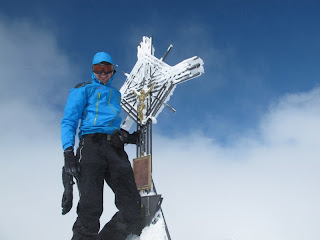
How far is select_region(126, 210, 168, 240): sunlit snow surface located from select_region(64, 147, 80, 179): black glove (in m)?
1.53

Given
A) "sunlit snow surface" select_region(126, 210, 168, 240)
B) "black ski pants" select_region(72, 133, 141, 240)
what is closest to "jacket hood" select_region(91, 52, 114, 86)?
"black ski pants" select_region(72, 133, 141, 240)

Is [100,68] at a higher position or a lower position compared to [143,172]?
higher

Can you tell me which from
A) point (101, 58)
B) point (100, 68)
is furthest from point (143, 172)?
point (101, 58)

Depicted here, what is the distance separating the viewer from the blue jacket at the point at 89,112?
427 centimetres

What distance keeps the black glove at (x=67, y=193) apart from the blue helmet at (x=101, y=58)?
151 cm

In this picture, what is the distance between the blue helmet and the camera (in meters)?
4.60

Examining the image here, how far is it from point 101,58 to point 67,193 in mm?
1764

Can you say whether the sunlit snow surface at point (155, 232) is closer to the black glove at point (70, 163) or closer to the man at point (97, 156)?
the man at point (97, 156)

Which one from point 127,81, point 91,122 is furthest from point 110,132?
point 127,81

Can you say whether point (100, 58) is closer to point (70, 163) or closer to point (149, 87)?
point (70, 163)

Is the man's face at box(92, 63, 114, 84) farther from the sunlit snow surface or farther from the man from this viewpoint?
the sunlit snow surface

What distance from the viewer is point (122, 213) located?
461cm

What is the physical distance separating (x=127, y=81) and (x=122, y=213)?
3.49 m

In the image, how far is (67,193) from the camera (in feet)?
13.1
